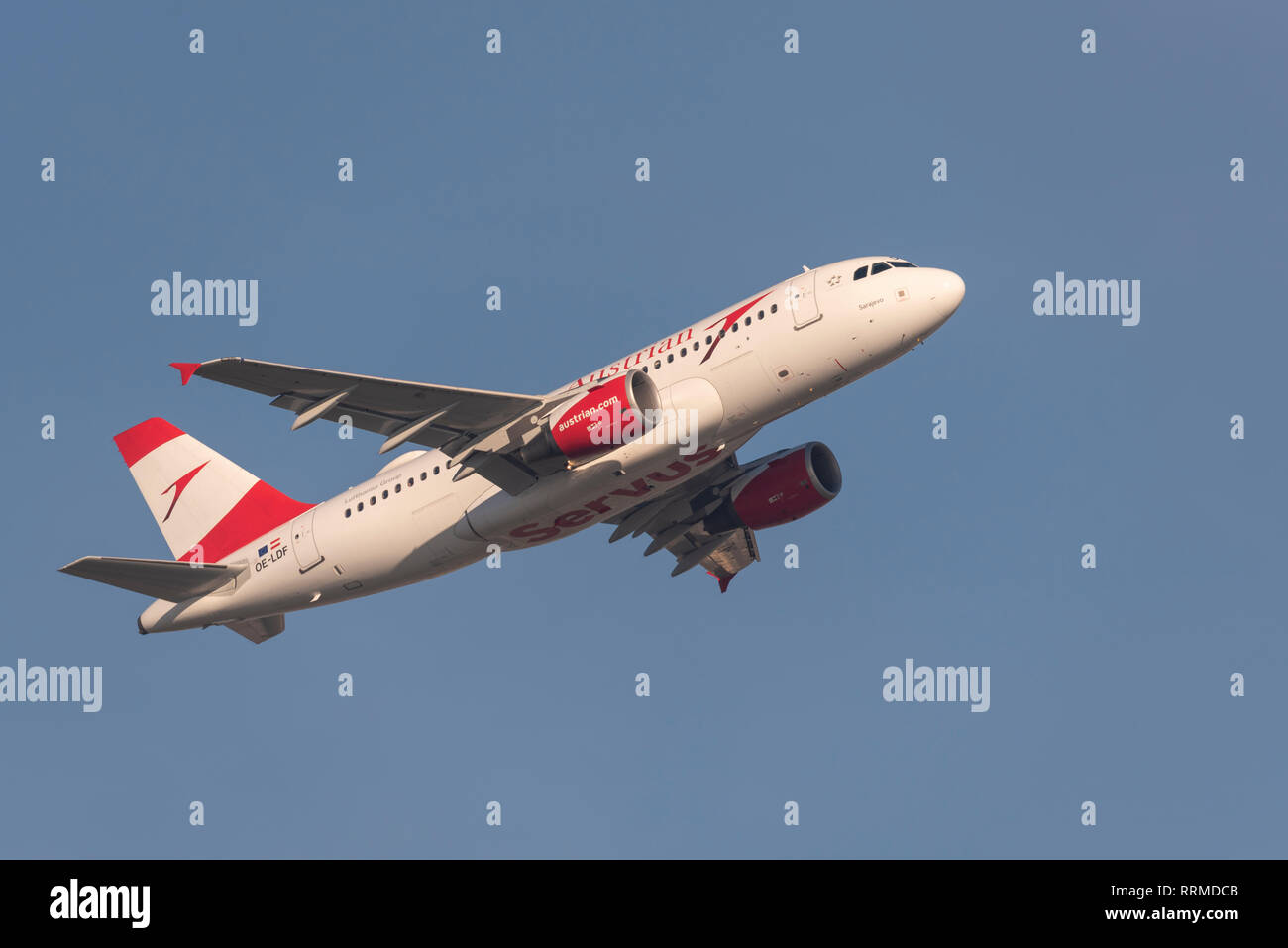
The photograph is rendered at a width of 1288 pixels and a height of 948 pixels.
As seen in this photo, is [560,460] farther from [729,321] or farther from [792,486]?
[792,486]

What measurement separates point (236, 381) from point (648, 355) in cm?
1160

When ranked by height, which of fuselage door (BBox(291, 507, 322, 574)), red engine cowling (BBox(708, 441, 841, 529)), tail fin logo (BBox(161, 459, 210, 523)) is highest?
tail fin logo (BBox(161, 459, 210, 523))

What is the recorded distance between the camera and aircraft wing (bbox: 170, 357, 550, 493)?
133ft

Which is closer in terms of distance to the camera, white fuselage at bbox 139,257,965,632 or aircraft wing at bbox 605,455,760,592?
white fuselage at bbox 139,257,965,632

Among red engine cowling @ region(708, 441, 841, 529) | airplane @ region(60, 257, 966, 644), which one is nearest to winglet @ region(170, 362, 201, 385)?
airplane @ region(60, 257, 966, 644)

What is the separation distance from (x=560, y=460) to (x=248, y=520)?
13870 millimetres

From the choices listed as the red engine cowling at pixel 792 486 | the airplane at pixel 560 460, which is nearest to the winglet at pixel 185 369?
the airplane at pixel 560 460

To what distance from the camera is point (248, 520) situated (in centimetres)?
4991

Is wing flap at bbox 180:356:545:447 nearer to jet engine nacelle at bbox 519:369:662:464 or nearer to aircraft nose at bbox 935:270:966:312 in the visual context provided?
jet engine nacelle at bbox 519:369:662:464

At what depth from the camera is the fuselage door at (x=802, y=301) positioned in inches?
1612

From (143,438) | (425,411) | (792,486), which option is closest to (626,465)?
(425,411)

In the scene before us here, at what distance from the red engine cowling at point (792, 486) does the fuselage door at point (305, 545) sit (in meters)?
13.6

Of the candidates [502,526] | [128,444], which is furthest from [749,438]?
[128,444]

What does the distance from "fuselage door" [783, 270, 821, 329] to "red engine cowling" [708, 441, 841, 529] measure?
7.77 meters
